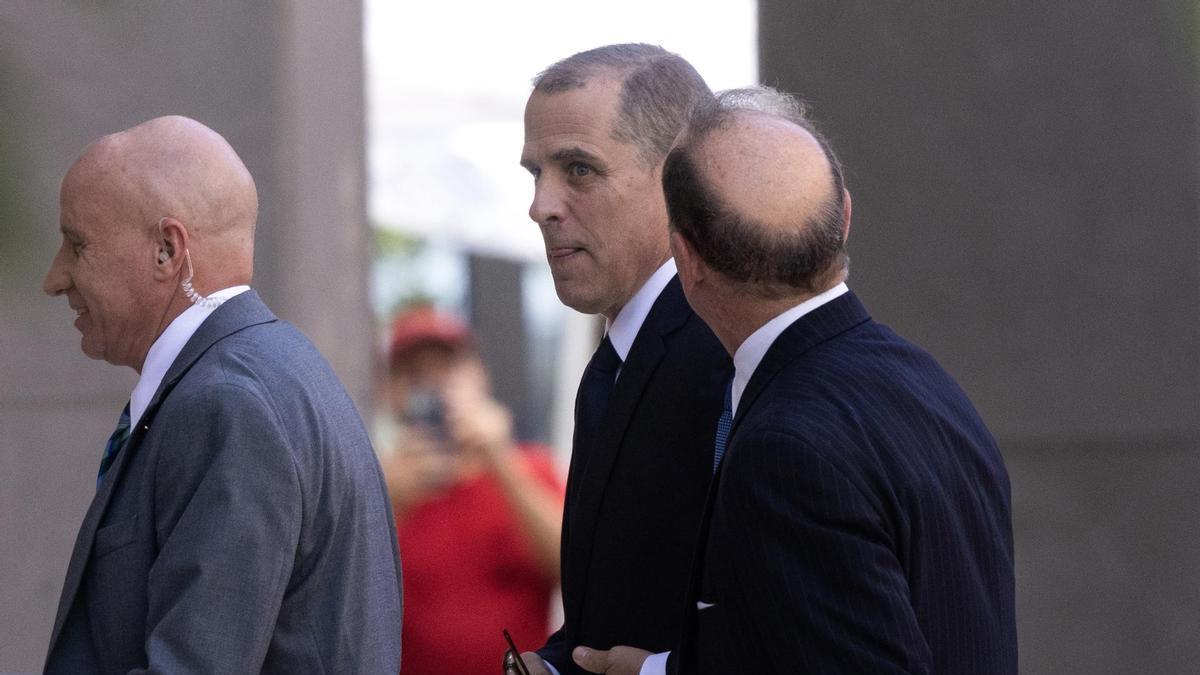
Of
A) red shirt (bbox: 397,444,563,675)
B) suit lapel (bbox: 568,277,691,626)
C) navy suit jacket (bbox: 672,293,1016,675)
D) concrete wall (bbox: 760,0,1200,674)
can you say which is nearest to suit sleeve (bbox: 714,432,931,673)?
navy suit jacket (bbox: 672,293,1016,675)

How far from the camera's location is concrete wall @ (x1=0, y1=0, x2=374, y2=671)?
3936 mm

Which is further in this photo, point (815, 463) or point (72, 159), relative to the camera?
point (72, 159)

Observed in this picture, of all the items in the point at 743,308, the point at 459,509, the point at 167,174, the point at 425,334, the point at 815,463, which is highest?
the point at 167,174

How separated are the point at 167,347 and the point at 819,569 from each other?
39.2 inches

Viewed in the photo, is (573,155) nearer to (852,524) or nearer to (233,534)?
(233,534)

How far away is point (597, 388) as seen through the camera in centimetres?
222

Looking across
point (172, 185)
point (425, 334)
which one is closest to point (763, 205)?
point (172, 185)

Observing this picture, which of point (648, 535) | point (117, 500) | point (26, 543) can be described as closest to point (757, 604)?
point (648, 535)

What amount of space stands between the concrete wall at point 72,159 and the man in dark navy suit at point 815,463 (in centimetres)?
250

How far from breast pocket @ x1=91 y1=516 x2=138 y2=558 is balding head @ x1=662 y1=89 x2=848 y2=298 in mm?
771

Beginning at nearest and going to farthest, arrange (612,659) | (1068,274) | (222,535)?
(222,535) → (612,659) → (1068,274)

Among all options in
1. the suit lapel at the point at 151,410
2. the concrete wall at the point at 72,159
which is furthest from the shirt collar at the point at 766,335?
the concrete wall at the point at 72,159

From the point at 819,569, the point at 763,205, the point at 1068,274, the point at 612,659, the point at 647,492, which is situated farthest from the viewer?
the point at 1068,274

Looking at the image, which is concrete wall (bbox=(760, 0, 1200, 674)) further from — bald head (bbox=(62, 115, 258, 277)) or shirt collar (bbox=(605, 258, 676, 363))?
bald head (bbox=(62, 115, 258, 277))
